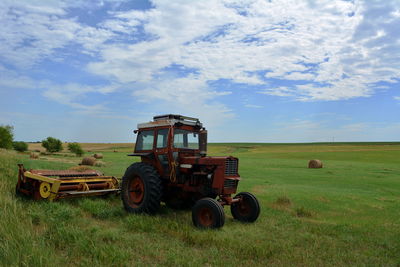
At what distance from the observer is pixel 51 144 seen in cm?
5188

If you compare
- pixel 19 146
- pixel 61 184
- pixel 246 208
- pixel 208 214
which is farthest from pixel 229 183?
pixel 19 146

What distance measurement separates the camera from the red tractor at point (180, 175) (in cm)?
812

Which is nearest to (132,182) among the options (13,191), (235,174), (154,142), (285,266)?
(154,142)

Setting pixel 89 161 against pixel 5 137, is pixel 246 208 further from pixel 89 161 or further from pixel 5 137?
pixel 5 137

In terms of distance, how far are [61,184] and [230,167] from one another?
4.84 metres

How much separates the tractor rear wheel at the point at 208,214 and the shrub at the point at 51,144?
50.1 metres

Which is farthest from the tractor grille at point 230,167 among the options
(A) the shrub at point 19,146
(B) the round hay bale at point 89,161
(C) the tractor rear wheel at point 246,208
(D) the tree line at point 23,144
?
(A) the shrub at point 19,146

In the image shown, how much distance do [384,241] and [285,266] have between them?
299cm

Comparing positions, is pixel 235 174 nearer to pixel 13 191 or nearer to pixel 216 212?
pixel 216 212

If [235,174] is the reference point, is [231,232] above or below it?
below

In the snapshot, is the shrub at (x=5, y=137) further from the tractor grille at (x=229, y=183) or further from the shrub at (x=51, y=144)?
the tractor grille at (x=229, y=183)

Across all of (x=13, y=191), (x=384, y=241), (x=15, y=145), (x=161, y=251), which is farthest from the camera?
(x=15, y=145)

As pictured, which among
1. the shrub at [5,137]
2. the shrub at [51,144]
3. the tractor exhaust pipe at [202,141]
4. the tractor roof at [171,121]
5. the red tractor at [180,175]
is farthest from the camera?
the shrub at [51,144]

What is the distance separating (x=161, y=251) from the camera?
5.69 meters
